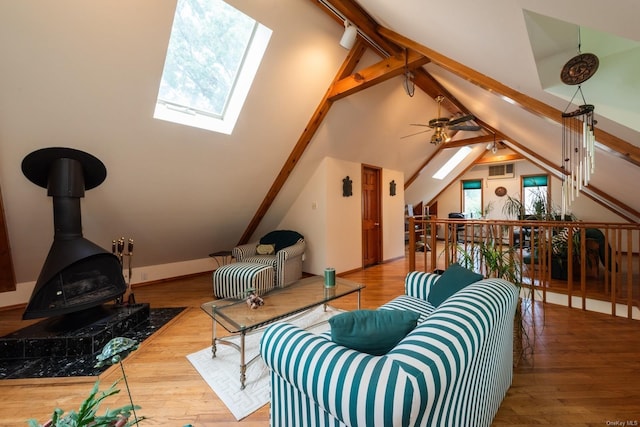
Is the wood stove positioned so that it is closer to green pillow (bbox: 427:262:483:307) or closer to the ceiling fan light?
green pillow (bbox: 427:262:483:307)

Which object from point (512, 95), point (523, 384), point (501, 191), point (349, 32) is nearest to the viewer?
point (523, 384)

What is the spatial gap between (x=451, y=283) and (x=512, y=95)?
200 centimetres

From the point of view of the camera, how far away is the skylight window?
2.42 m

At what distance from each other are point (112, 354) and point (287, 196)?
394 cm

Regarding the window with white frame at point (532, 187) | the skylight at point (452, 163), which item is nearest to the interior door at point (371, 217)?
the skylight at point (452, 163)

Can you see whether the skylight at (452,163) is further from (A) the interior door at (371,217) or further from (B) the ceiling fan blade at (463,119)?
(B) the ceiling fan blade at (463,119)

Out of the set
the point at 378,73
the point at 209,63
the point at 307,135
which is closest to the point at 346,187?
the point at 307,135

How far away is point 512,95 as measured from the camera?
8.21ft

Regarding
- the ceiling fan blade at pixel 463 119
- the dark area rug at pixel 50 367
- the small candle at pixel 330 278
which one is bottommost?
the dark area rug at pixel 50 367

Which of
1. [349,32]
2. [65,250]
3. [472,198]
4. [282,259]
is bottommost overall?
[282,259]

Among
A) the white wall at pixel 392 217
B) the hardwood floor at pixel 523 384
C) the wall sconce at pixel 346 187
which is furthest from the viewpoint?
the white wall at pixel 392 217

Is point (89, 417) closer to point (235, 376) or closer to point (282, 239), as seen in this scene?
point (235, 376)

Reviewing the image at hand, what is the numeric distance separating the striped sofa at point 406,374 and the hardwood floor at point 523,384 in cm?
47

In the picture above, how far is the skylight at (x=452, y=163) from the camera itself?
7617 millimetres
